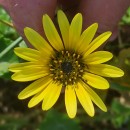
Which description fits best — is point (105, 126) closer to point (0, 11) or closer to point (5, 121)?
point (5, 121)

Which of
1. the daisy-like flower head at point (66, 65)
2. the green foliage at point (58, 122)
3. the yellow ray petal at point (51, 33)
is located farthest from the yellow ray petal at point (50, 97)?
the green foliage at point (58, 122)

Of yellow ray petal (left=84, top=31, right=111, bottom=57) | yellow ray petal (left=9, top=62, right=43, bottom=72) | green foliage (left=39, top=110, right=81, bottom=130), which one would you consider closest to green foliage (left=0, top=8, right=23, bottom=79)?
yellow ray petal (left=9, top=62, right=43, bottom=72)

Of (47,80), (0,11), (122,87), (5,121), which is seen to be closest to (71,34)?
(47,80)

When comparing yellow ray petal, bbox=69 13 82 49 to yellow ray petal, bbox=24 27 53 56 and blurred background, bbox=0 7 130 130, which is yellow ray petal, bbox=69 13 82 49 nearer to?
yellow ray petal, bbox=24 27 53 56

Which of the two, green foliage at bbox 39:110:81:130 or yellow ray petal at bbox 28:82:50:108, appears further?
green foliage at bbox 39:110:81:130

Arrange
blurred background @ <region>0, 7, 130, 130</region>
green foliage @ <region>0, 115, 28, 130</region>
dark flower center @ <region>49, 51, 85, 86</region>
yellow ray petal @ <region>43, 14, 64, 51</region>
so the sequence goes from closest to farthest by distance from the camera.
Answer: yellow ray petal @ <region>43, 14, 64, 51</region> → dark flower center @ <region>49, 51, 85, 86</region> → blurred background @ <region>0, 7, 130, 130</region> → green foliage @ <region>0, 115, 28, 130</region>

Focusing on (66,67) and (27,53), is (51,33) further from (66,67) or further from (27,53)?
(66,67)
